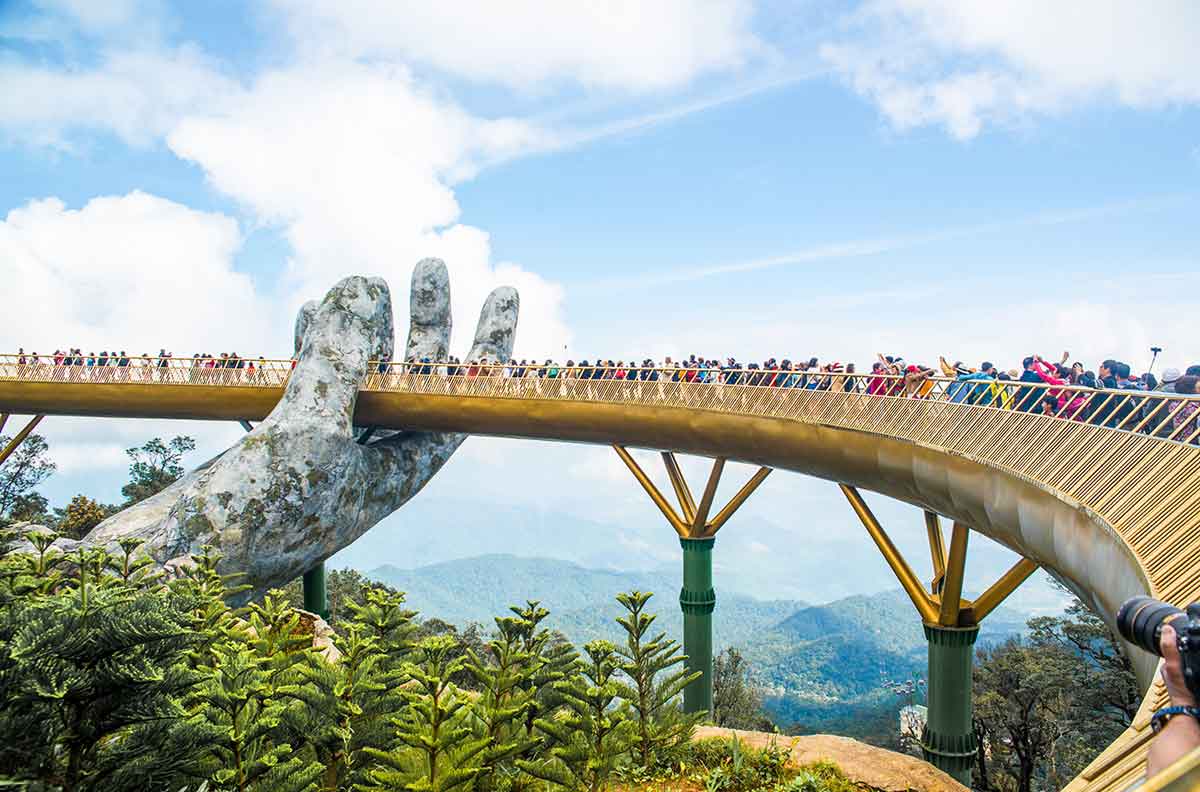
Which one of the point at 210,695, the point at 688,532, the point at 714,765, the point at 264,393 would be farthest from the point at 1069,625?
the point at 210,695

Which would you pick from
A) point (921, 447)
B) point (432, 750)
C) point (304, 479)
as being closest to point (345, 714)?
point (432, 750)

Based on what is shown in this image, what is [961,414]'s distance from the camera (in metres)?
12.4

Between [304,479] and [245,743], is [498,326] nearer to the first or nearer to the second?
[304,479]

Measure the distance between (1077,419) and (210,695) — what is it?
10.7 metres

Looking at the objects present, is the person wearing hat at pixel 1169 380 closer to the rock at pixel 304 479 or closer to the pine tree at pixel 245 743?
the pine tree at pixel 245 743

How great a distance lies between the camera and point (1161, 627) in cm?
265

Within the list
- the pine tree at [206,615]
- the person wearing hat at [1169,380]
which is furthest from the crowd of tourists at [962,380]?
the pine tree at [206,615]

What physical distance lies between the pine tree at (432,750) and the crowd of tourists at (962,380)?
779cm

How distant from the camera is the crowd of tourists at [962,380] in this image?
384 inches

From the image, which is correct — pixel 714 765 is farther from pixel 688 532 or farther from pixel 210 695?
pixel 688 532

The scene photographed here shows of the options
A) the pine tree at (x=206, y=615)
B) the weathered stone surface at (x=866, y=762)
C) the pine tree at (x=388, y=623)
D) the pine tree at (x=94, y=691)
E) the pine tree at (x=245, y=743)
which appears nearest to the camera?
the pine tree at (x=94, y=691)

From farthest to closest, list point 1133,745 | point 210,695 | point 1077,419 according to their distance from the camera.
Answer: point 1077,419
point 210,695
point 1133,745

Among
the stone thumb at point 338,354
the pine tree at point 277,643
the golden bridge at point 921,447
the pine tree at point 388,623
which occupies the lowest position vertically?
the pine tree at point 277,643

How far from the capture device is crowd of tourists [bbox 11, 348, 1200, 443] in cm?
974
